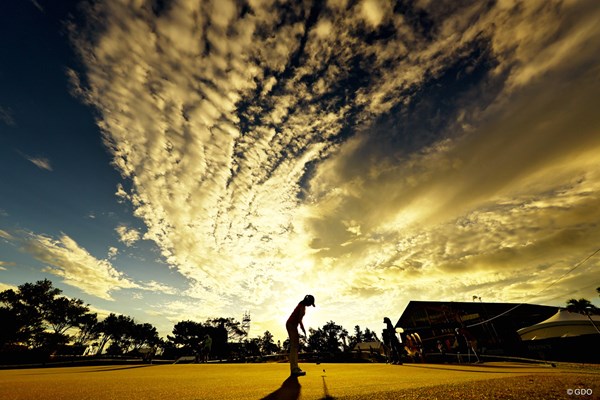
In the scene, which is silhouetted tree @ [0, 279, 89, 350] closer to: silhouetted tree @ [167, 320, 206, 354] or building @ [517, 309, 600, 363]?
silhouetted tree @ [167, 320, 206, 354]

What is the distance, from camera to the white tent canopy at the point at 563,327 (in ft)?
79.1

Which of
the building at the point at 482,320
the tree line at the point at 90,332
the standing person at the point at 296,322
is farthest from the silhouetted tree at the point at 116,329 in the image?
the standing person at the point at 296,322

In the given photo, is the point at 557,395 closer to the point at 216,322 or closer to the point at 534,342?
the point at 534,342

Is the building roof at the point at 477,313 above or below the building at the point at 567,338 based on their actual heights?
above

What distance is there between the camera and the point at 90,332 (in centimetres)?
8869

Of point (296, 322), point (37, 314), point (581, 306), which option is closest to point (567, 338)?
point (581, 306)

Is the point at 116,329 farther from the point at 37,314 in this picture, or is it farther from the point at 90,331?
the point at 37,314

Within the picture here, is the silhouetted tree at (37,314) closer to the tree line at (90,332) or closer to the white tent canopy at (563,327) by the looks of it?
the tree line at (90,332)

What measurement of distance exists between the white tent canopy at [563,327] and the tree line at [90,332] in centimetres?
2596

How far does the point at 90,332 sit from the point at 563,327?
127 m

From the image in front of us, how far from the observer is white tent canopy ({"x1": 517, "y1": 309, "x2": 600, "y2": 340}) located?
24109 mm

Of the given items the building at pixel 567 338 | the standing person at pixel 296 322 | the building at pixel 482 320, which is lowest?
the standing person at pixel 296 322

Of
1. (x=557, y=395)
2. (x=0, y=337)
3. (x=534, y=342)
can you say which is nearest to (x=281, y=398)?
(x=557, y=395)

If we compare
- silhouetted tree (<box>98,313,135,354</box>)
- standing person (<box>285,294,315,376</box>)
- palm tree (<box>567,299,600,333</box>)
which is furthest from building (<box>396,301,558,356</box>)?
silhouetted tree (<box>98,313,135,354</box>)
